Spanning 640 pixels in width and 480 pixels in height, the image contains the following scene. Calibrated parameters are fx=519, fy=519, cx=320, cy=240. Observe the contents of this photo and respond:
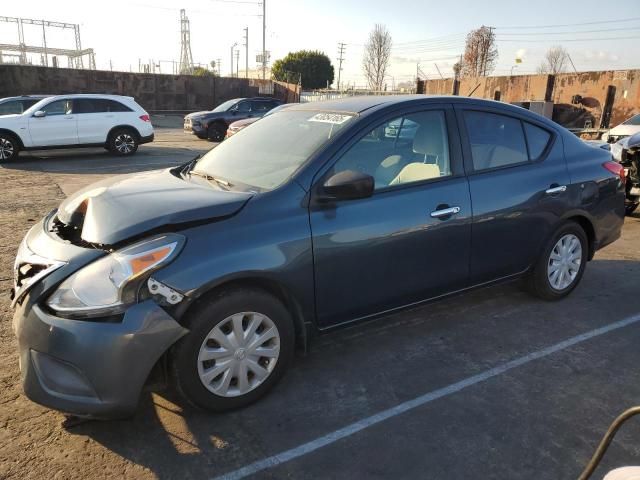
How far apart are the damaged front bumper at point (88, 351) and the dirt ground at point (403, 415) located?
0.30m

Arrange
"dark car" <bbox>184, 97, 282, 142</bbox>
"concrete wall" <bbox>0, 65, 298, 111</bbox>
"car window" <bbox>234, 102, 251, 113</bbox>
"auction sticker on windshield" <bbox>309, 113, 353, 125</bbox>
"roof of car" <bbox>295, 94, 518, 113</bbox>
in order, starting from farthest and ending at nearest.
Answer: "concrete wall" <bbox>0, 65, 298, 111</bbox> → "car window" <bbox>234, 102, 251, 113</bbox> → "dark car" <bbox>184, 97, 282, 142</bbox> → "roof of car" <bbox>295, 94, 518, 113</bbox> → "auction sticker on windshield" <bbox>309, 113, 353, 125</bbox>

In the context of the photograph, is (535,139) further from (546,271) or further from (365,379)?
(365,379)

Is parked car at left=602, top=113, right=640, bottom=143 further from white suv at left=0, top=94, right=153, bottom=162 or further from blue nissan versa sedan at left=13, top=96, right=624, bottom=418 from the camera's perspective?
white suv at left=0, top=94, right=153, bottom=162

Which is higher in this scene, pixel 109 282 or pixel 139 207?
pixel 139 207

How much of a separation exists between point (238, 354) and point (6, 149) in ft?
41.2

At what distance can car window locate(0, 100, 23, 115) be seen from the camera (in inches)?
509

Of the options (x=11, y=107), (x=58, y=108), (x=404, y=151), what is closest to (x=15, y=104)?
(x=11, y=107)

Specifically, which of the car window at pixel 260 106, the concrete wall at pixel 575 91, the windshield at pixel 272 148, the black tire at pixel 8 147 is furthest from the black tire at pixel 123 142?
the concrete wall at pixel 575 91

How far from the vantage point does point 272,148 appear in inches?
139

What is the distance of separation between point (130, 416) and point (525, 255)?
10.2ft

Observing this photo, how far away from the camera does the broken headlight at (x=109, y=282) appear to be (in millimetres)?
2480

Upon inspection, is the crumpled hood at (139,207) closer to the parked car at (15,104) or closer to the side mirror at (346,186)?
the side mirror at (346,186)

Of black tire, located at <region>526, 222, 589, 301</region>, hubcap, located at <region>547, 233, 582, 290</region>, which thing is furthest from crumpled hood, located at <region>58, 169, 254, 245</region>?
hubcap, located at <region>547, 233, 582, 290</region>

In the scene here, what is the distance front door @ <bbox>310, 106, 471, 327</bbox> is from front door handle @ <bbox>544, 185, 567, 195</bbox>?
3.02 feet
